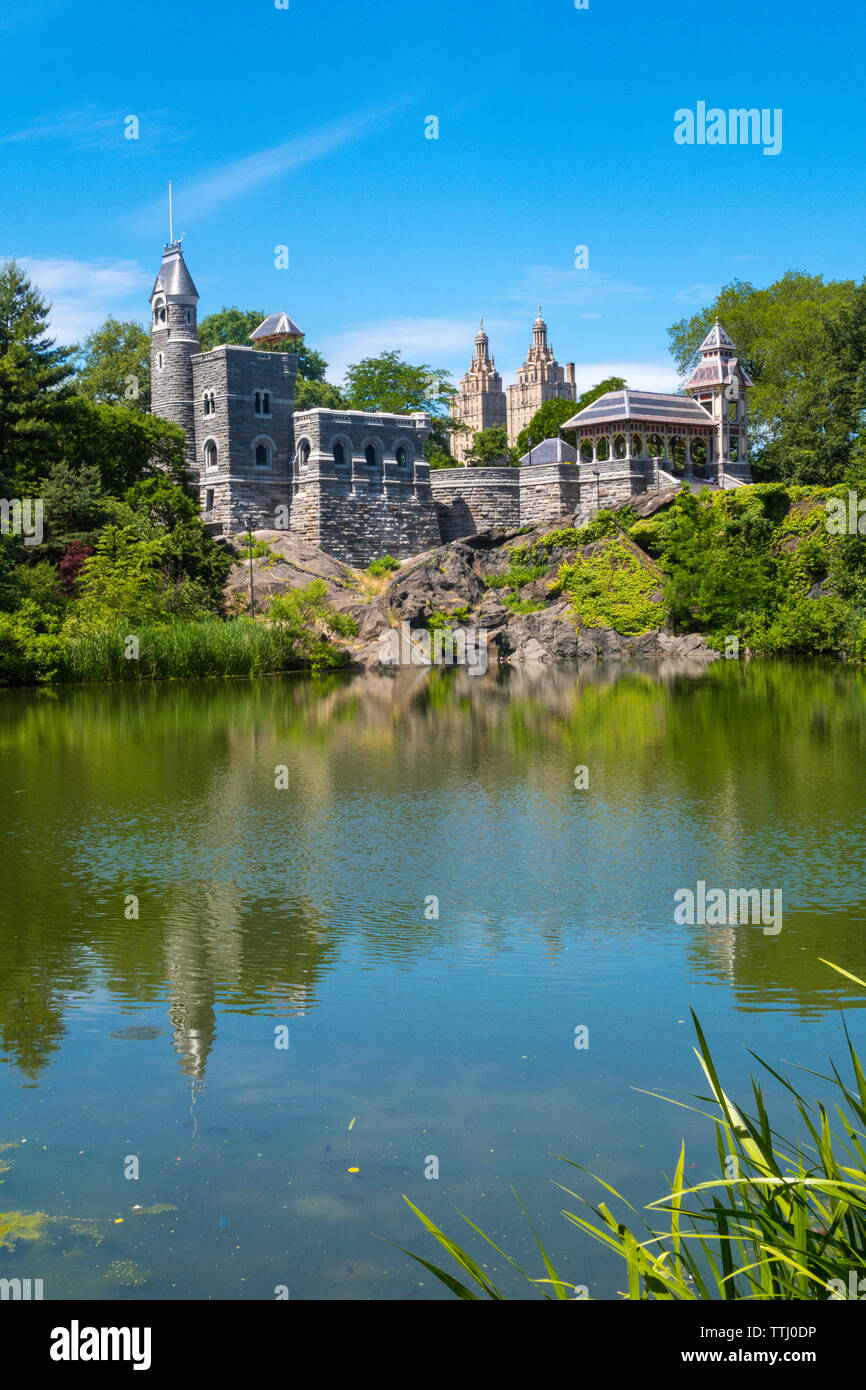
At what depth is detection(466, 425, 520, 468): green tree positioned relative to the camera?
267 feet

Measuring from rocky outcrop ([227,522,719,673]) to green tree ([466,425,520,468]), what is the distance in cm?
2581

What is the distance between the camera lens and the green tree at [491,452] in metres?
81.2

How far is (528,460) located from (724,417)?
31.2 feet

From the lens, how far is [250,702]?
107 feet

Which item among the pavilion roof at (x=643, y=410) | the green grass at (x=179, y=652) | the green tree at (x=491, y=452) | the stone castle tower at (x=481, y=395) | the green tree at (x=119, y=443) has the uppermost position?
the stone castle tower at (x=481, y=395)

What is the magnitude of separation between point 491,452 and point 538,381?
A: 61.5 metres

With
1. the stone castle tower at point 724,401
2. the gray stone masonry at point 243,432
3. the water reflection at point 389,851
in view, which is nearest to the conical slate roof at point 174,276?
the gray stone masonry at point 243,432

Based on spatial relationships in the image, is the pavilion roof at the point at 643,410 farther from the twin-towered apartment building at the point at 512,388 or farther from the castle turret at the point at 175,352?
the twin-towered apartment building at the point at 512,388

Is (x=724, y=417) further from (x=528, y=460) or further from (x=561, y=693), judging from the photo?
(x=561, y=693)

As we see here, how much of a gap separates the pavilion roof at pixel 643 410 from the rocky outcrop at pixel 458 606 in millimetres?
5024

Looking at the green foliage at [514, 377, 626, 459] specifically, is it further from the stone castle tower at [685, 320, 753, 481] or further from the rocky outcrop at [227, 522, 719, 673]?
the rocky outcrop at [227, 522, 719, 673]

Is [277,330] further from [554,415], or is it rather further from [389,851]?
[389,851]

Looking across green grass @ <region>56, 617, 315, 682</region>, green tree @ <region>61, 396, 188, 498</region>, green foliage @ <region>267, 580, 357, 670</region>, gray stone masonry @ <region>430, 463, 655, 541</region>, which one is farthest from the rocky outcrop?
green tree @ <region>61, 396, 188, 498</region>

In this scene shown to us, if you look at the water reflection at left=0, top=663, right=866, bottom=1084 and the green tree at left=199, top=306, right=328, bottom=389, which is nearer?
the water reflection at left=0, top=663, right=866, bottom=1084
